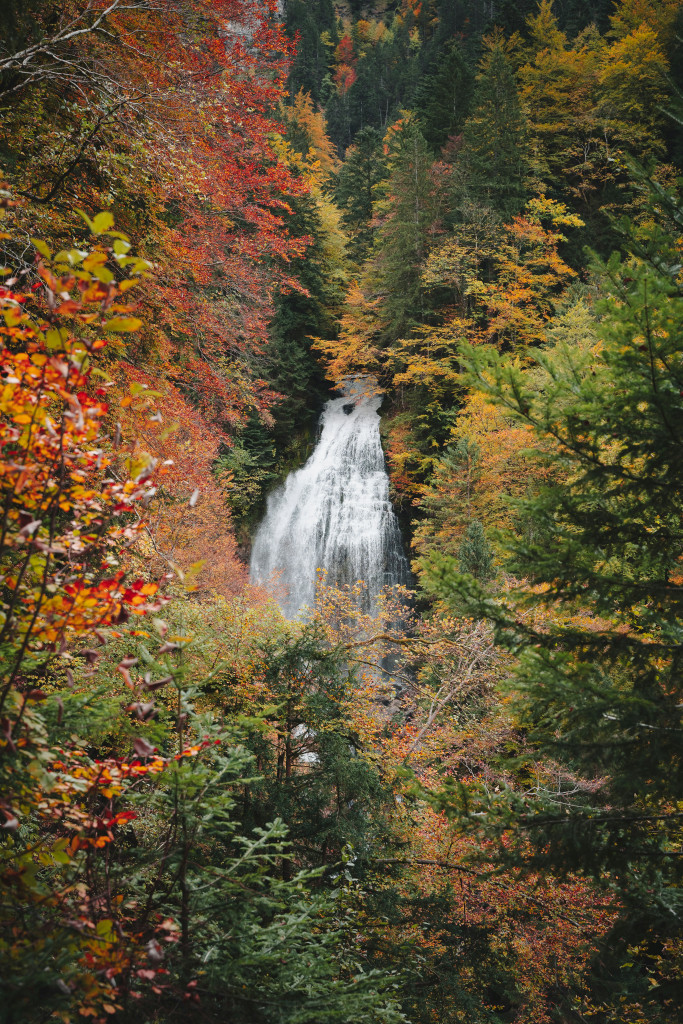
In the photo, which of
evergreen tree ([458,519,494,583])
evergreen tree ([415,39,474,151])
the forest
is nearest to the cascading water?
the forest

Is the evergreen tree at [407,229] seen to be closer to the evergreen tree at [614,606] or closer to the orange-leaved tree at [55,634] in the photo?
the evergreen tree at [614,606]

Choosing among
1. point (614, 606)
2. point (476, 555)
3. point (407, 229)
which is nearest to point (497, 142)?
point (407, 229)

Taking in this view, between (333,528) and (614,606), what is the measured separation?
49.0 ft

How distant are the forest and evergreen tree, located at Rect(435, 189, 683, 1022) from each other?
0.02 meters

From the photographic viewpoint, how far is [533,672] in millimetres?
2785

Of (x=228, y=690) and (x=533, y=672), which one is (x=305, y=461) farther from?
(x=533, y=672)

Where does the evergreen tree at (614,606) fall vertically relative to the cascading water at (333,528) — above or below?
below

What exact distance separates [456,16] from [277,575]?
42.6m

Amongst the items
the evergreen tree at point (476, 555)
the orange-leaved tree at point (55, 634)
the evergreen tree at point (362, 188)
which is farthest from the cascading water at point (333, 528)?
the orange-leaved tree at point (55, 634)

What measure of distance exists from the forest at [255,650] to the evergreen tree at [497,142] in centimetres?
664

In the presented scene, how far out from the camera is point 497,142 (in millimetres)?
19188

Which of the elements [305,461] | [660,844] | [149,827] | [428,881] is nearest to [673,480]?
[660,844]

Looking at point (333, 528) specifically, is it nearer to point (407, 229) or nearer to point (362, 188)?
point (407, 229)

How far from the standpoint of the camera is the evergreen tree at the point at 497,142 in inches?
741
